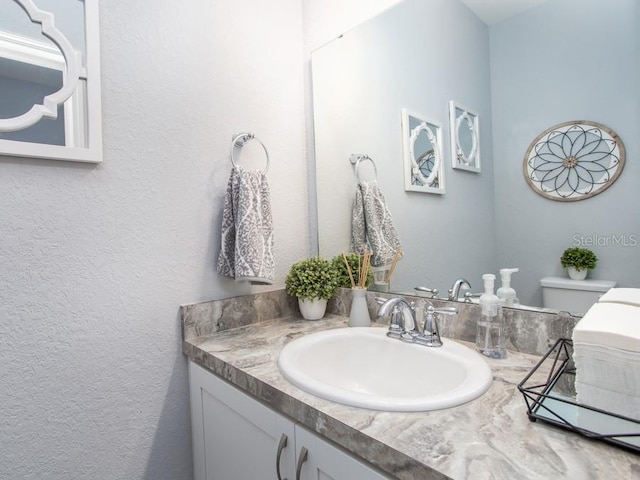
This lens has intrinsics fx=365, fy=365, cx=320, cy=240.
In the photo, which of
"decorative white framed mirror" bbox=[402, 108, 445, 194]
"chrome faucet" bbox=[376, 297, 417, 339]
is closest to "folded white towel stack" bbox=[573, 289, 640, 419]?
"chrome faucet" bbox=[376, 297, 417, 339]

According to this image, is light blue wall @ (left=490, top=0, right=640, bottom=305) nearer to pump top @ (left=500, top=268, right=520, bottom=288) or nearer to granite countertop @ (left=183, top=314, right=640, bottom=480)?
pump top @ (left=500, top=268, right=520, bottom=288)

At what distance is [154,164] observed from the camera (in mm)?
1040

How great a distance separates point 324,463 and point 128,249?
733 millimetres

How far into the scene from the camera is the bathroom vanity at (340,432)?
471mm

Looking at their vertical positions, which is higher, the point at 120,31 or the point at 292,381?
the point at 120,31

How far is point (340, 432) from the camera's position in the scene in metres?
0.59

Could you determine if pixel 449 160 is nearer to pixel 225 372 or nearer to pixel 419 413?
pixel 419 413

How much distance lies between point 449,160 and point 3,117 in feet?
3.62

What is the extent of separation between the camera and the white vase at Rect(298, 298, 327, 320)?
1247 millimetres

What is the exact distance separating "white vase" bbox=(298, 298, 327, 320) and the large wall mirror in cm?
21

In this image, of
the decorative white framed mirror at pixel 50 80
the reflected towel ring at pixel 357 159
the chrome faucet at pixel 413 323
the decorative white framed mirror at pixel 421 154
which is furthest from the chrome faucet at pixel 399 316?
the decorative white framed mirror at pixel 50 80

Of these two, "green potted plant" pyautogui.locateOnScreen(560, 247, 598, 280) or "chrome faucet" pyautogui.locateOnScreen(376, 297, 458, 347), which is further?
"chrome faucet" pyautogui.locateOnScreen(376, 297, 458, 347)

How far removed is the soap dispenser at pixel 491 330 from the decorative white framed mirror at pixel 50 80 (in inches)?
40.6

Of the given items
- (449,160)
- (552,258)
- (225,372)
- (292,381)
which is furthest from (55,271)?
(552,258)
